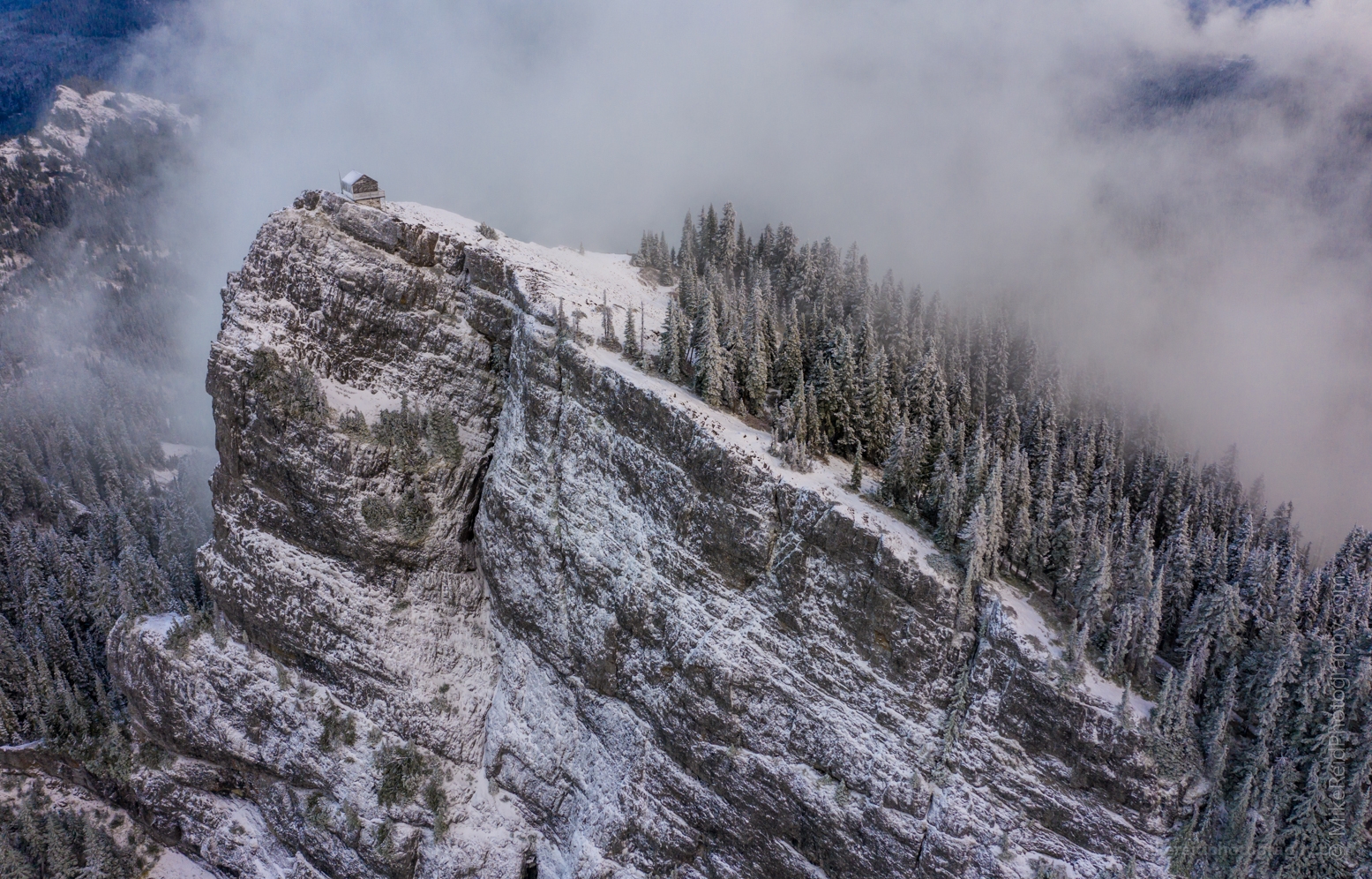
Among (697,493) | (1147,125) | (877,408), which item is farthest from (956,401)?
(1147,125)

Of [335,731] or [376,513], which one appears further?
[335,731]

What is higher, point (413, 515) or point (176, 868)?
point (413, 515)

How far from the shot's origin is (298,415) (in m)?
62.6

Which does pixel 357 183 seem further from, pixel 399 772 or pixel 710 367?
pixel 399 772

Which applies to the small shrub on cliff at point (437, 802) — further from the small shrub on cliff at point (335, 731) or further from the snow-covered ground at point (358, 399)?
the snow-covered ground at point (358, 399)

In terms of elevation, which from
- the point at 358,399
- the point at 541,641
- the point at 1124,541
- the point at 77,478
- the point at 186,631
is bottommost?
the point at 77,478

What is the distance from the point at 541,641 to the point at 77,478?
111779mm

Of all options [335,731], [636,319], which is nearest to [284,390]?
[335,731]

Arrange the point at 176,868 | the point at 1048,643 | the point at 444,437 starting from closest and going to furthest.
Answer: the point at 1048,643
the point at 444,437
the point at 176,868

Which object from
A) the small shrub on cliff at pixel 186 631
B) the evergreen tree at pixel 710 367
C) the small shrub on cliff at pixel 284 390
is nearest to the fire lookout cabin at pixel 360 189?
the small shrub on cliff at pixel 284 390

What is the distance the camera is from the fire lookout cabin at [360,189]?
67.4 m

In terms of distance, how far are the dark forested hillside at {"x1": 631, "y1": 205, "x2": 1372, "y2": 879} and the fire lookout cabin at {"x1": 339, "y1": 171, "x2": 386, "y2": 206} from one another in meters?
→ 32.2

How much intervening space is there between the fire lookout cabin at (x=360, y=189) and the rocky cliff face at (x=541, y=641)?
222 centimetres

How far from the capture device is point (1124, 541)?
170ft
